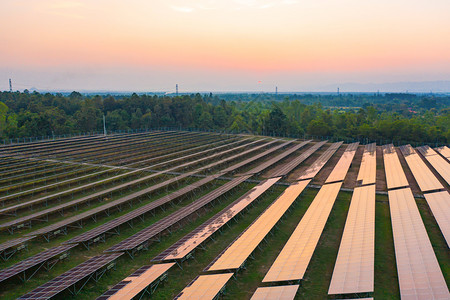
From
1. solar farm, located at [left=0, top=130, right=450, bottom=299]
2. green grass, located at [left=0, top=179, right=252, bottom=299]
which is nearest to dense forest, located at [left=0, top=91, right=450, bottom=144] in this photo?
solar farm, located at [left=0, top=130, right=450, bottom=299]

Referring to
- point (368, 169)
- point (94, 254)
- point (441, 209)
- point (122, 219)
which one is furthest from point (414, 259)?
point (368, 169)

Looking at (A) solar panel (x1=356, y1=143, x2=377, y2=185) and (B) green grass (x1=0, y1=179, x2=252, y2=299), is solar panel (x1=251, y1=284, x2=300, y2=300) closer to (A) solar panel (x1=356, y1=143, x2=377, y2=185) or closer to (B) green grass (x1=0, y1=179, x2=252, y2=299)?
(B) green grass (x1=0, y1=179, x2=252, y2=299)

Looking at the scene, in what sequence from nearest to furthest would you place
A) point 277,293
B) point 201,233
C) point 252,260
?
point 277,293
point 252,260
point 201,233

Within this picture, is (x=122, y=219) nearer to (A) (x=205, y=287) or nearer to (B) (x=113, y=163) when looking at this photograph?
(A) (x=205, y=287)

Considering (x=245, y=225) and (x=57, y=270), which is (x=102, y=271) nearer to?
(x=57, y=270)

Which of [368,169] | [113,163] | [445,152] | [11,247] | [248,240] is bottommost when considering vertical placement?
[11,247]

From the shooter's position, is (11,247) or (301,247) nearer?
(301,247)
